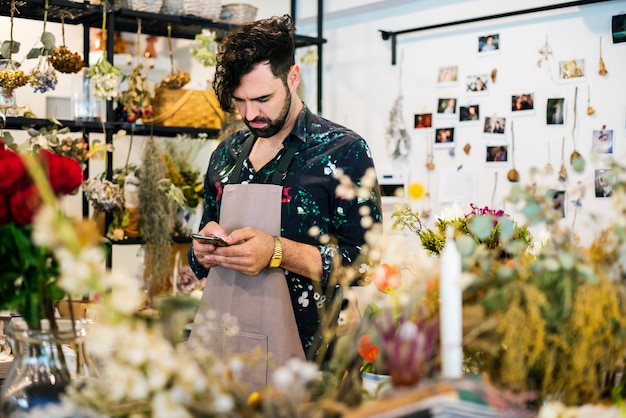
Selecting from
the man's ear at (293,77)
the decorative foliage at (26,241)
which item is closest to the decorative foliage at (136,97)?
the man's ear at (293,77)

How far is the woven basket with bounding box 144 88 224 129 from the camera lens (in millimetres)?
4082

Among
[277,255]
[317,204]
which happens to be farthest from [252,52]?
[277,255]

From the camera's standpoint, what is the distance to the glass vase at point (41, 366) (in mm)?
1206

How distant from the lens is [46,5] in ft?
12.0

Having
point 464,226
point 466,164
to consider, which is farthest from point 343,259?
point 466,164

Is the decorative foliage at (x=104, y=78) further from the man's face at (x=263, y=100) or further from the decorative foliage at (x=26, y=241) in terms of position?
the decorative foliage at (x=26, y=241)

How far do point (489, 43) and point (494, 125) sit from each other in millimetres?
440

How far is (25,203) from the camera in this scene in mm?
1179

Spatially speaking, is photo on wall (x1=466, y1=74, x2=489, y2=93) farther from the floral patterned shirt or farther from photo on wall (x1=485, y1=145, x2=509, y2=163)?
the floral patterned shirt

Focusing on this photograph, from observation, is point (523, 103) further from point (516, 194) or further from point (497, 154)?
point (516, 194)

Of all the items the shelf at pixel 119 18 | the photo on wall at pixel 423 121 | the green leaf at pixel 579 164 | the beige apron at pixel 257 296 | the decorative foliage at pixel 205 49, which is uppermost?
the shelf at pixel 119 18

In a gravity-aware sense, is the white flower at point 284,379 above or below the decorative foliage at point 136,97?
below

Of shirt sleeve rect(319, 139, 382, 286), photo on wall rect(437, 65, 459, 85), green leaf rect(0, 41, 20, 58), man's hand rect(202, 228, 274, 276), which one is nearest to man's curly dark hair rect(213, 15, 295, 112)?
shirt sleeve rect(319, 139, 382, 286)

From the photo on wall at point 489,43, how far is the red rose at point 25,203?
3.51 metres
